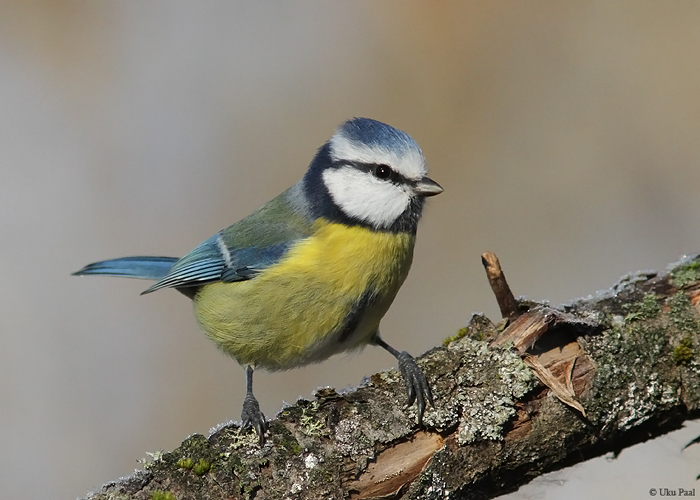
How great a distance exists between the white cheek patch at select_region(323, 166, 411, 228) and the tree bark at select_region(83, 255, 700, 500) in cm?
48

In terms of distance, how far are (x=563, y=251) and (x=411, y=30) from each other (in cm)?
190

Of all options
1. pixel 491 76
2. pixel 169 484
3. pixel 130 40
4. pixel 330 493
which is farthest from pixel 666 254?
pixel 130 40

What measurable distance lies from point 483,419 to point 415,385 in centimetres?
24

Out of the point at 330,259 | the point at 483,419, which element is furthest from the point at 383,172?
the point at 483,419

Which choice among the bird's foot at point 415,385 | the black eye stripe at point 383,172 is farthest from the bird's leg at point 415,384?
the black eye stripe at point 383,172

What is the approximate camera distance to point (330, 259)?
2467 millimetres

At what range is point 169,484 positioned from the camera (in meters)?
1.78

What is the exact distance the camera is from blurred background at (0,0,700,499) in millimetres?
4082

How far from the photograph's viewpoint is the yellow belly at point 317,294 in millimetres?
2451

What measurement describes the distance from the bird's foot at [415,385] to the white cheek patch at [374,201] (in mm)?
584

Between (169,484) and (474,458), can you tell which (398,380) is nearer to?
(474,458)

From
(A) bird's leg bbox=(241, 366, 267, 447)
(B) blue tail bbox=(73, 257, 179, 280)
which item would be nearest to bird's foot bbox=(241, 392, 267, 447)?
(A) bird's leg bbox=(241, 366, 267, 447)

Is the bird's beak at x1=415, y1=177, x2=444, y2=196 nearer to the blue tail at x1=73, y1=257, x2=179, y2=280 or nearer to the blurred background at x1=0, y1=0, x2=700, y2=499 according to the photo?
the blue tail at x1=73, y1=257, x2=179, y2=280

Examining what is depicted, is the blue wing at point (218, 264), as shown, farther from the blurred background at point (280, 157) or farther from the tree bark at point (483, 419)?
the blurred background at point (280, 157)
